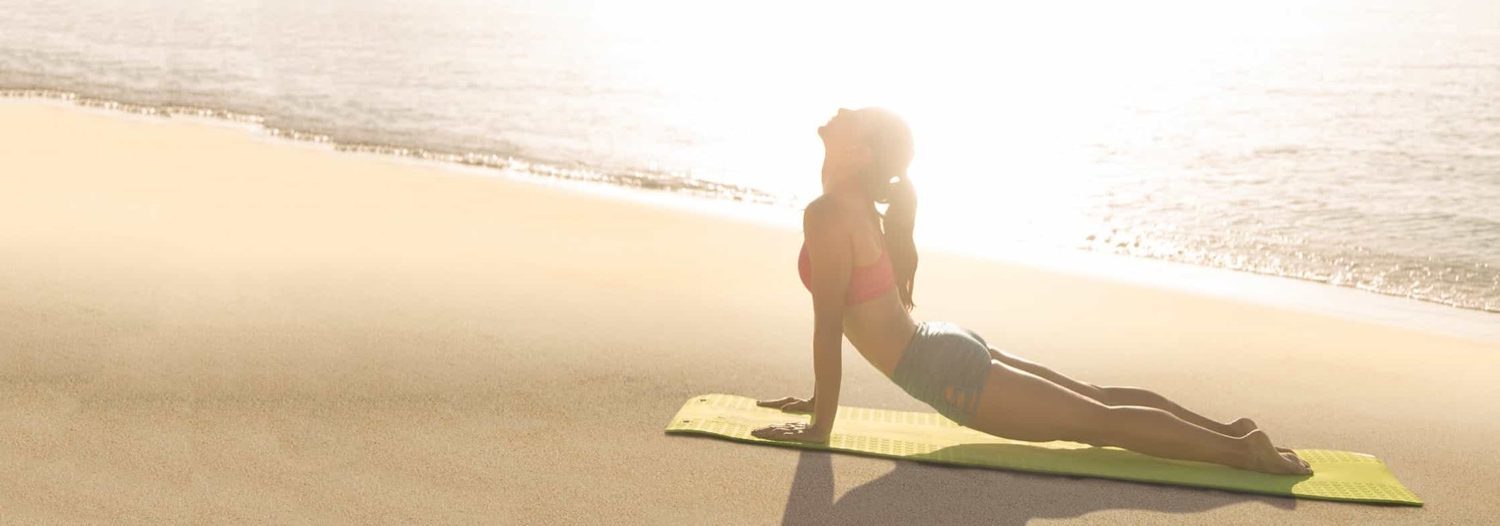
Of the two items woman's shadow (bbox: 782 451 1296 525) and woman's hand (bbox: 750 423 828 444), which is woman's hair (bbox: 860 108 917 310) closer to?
woman's hand (bbox: 750 423 828 444)

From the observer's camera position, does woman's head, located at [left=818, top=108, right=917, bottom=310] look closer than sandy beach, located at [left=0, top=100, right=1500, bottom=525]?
No

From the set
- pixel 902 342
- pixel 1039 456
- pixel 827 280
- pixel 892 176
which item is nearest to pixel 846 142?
pixel 892 176

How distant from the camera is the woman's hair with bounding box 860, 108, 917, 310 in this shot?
185 inches

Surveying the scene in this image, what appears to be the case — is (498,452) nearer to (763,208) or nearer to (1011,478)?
(1011,478)

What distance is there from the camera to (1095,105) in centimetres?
2211

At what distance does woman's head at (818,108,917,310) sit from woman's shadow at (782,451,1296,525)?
95 cm

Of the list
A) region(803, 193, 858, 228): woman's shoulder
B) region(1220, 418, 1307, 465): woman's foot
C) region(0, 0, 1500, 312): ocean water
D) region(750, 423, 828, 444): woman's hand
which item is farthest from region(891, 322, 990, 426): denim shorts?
region(0, 0, 1500, 312): ocean water

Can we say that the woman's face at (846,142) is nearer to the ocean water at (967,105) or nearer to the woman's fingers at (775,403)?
the woman's fingers at (775,403)

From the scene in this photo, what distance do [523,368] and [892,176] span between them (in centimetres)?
229

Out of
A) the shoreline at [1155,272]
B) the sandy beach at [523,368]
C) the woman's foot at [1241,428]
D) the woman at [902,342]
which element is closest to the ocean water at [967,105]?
the shoreline at [1155,272]

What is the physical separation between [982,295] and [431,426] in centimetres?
423

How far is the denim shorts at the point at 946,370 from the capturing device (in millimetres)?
4770

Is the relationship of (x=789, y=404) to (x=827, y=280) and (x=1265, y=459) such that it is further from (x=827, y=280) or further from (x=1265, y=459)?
(x=1265, y=459)

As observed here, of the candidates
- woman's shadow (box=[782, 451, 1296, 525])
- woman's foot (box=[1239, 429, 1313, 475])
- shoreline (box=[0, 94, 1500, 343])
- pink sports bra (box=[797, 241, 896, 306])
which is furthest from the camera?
shoreline (box=[0, 94, 1500, 343])
